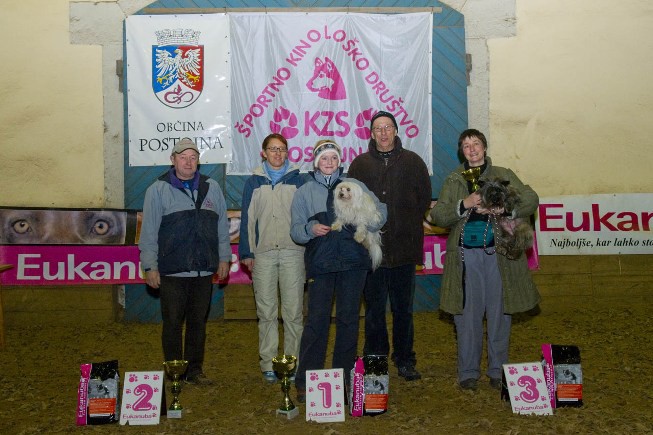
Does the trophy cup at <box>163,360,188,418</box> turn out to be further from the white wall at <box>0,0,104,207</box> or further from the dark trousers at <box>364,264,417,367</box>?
the white wall at <box>0,0,104,207</box>

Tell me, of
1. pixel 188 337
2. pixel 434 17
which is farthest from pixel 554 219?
pixel 188 337

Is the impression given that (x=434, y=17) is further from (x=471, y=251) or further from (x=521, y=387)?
(x=521, y=387)

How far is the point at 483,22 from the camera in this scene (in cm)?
711

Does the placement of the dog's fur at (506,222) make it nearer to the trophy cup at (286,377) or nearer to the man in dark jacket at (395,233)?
the man in dark jacket at (395,233)

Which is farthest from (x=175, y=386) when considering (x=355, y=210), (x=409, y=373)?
(x=409, y=373)

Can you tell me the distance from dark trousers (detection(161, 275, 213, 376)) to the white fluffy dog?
1.09 m

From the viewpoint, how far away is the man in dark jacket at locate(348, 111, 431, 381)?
15.3 ft

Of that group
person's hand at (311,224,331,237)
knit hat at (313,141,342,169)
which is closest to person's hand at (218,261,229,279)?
person's hand at (311,224,331,237)

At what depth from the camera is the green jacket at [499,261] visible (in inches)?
173

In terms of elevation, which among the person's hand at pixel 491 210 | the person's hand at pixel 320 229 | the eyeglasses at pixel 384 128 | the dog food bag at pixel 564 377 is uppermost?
the eyeglasses at pixel 384 128

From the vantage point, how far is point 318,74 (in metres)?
7.00

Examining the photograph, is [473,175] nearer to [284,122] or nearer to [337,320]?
[337,320]

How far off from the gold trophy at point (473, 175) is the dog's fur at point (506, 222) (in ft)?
0.13

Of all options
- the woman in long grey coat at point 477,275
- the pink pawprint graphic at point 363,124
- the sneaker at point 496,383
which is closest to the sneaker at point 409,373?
the woman in long grey coat at point 477,275
